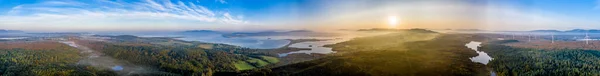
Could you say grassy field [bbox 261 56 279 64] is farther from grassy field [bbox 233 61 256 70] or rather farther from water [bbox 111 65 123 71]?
water [bbox 111 65 123 71]

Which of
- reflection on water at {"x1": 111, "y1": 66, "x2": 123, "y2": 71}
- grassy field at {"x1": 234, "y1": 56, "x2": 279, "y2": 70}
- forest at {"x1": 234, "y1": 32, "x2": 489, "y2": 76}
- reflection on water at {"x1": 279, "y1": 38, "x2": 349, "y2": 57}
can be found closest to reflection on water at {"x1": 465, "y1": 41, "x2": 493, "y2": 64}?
forest at {"x1": 234, "y1": 32, "x2": 489, "y2": 76}

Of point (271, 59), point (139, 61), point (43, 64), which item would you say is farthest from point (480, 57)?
point (43, 64)

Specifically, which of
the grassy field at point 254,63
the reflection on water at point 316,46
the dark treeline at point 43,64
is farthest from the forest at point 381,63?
the dark treeline at point 43,64

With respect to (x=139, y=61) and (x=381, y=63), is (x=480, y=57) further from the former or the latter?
(x=139, y=61)

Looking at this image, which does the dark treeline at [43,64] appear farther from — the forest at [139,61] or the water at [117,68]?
the water at [117,68]

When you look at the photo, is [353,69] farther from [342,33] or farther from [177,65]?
[177,65]

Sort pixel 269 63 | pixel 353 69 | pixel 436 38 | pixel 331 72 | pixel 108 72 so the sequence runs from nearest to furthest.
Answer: pixel 108 72, pixel 331 72, pixel 353 69, pixel 269 63, pixel 436 38

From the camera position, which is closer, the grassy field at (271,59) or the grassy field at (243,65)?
the grassy field at (243,65)

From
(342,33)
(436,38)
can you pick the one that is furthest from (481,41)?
(342,33)

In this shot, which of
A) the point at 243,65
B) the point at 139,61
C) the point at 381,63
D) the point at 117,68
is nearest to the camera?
the point at 117,68

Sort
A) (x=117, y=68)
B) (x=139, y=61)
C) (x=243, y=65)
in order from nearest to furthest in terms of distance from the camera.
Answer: (x=117, y=68), (x=139, y=61), (x=243, y=65)

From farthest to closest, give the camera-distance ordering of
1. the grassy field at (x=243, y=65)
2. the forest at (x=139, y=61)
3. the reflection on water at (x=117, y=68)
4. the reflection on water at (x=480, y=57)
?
1. the reflection on water at (x=480, y=57)
2. the grassy field at (x=243, y=65)
3. the reflection on water at (x=117, y=68)
4. the forest at (x=139, y=61)
